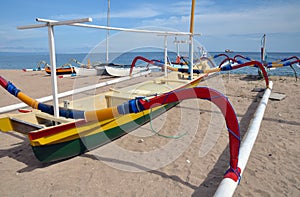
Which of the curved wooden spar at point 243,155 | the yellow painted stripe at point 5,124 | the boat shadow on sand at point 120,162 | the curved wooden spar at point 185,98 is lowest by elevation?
the boat shadow on sand at point 120,162

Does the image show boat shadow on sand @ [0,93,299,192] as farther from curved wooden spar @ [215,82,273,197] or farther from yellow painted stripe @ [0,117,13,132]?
yellow painted stripe @ [0,117,13,132]

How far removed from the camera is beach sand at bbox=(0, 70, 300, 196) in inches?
88.7

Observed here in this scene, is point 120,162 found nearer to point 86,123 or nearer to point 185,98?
point 86,123

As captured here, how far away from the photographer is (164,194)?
7.18 feet

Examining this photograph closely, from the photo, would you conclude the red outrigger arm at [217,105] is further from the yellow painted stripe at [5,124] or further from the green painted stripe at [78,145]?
the yellow painted stripe at [5,124]

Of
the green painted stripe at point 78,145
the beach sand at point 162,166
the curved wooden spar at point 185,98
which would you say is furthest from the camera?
the green painted stripe at point 78,145

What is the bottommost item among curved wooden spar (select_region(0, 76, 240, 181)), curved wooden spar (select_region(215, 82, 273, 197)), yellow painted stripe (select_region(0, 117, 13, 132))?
curved wooden spar (select_region(215, 82, 273, 197))

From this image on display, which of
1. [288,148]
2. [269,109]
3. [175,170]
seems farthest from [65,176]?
[269,109]

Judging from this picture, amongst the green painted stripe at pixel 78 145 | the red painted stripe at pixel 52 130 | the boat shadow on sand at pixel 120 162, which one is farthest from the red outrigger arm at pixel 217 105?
the green painted stripe at pixel 78 145

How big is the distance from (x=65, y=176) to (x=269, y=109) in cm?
436

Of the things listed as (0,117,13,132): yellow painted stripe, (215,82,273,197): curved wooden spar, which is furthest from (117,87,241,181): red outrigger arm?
(0,117,13,132): yellow painted stripe

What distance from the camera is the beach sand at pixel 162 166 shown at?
2.25 m

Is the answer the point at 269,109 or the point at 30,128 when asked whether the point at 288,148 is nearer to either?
the point at 269,109

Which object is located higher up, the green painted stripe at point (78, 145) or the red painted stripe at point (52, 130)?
the red painted stripe at point (52, 130)
